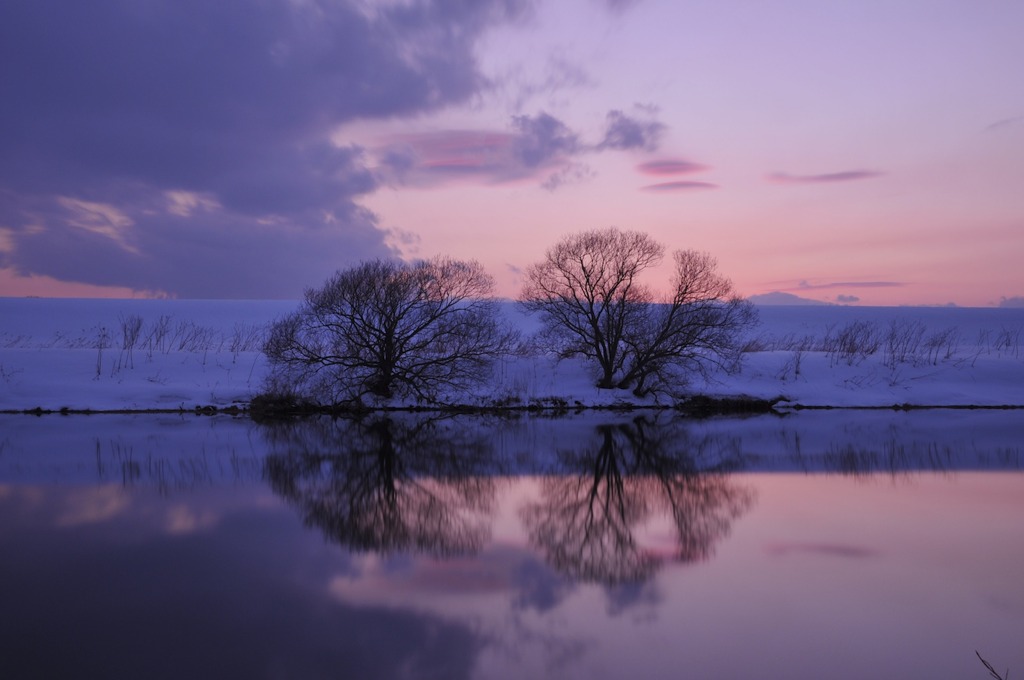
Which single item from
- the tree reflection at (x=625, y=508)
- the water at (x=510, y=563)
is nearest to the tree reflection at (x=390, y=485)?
the water at (x=510, y=563)

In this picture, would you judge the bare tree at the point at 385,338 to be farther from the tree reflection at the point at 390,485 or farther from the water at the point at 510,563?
the water at the point at 510,563

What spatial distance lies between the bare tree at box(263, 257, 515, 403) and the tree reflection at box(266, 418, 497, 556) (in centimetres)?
572

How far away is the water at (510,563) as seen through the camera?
5.63 m

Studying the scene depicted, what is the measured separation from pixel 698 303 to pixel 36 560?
22617 millimetres

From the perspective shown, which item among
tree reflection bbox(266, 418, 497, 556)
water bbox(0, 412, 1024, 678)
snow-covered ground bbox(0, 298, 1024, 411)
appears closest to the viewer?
water bbox(0, 412, 1024, 678)

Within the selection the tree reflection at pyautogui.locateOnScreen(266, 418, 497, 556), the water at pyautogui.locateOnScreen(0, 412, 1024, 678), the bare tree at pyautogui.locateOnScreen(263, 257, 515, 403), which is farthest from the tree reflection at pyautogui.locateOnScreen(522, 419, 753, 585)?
the bare tree at pyautogui.locateOnScreen(263, 257, 515, 403)

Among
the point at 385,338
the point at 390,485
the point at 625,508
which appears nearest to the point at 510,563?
the point at 625,508

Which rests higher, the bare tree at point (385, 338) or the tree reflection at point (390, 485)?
the bare tree at point (385, 338)

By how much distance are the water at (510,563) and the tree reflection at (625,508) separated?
0.20 feet

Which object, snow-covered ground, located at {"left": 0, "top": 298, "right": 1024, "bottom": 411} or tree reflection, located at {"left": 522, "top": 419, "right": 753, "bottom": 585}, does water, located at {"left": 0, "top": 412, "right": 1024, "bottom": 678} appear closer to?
tree reflection, located at {"left": 522, "top": 419, "right": 753, "bottom": 585}

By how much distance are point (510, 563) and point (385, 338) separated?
18.2 meters

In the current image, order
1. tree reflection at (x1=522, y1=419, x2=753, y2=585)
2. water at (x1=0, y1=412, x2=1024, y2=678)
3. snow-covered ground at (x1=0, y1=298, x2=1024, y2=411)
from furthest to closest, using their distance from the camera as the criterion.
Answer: snow-covered ground at (x1=0, y1=298, x2=1024, y2=411)
tree reflection at (x1=522, y1=419, x2=753, y2=585)
water at (x1=0, y1=412, x2=1024, y2=678)

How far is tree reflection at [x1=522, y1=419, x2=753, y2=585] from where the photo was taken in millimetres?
8070

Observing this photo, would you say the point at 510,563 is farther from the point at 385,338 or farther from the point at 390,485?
the point at 385,338
